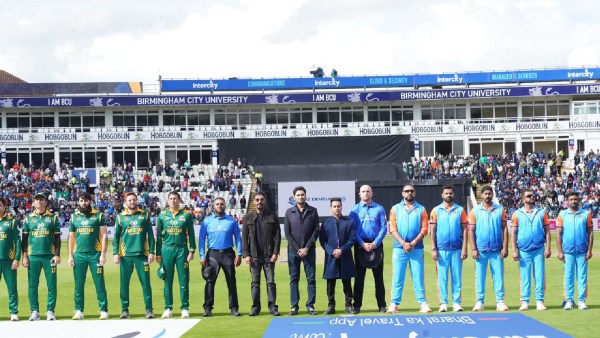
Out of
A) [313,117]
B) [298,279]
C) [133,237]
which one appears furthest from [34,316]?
[313,117]

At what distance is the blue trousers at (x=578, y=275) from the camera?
500 inches

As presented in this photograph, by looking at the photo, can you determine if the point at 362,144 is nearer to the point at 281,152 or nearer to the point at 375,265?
the point at 281,152

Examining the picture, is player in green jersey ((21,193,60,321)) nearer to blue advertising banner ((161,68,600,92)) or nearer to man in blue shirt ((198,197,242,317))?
man in blue shirt ((198,197,242,317))

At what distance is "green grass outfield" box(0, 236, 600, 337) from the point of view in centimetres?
1151

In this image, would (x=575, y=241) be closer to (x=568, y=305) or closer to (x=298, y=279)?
(x=568, y=305)

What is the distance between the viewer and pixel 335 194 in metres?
39.1

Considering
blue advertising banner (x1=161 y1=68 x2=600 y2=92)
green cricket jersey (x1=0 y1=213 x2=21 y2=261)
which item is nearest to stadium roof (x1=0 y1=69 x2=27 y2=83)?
blue advertising banner (x1=161 y1=68 x2=600 y2=92)

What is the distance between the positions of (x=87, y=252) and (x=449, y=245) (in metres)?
5.55

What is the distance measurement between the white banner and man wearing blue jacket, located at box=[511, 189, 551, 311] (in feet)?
83.6

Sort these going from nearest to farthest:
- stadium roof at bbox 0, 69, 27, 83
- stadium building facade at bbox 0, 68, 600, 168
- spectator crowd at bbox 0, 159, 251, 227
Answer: spectator crowd at bbox 0, 159, 251, 227, stadium building facade at bbox 0, 68, 600, 168, stadium roof at bbox 0, 69, 27, 83

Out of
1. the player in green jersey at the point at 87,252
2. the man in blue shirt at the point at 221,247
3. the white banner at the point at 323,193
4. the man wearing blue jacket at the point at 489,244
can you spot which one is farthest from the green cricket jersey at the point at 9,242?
the white banner at the point at 323,193

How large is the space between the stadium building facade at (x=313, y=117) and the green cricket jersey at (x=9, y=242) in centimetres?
4377

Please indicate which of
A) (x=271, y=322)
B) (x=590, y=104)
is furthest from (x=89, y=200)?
(x=590, y=104)

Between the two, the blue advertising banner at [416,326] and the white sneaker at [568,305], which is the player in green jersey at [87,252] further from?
the white sneaker at [568,305]
